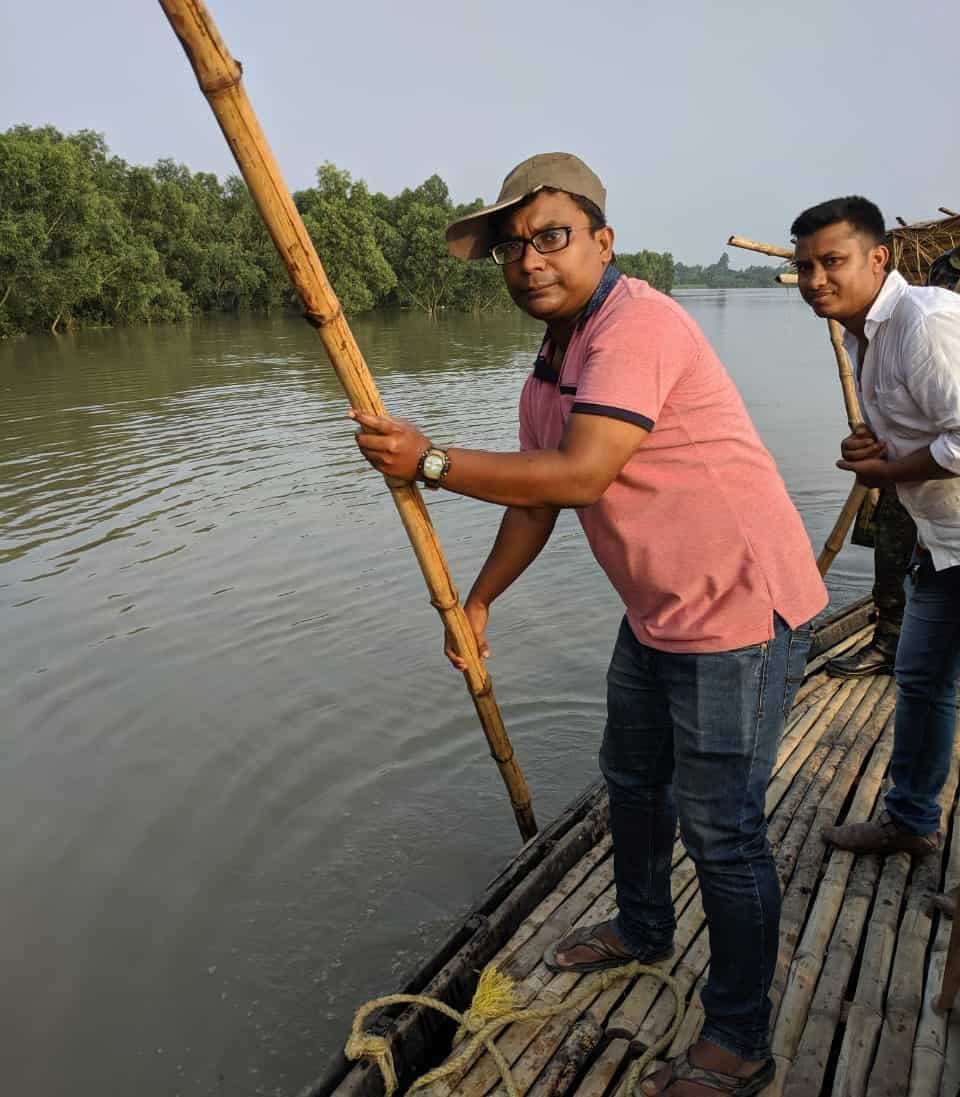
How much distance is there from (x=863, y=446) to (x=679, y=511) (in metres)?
1.24

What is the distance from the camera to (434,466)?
174 cm

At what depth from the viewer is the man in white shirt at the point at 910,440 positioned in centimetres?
234

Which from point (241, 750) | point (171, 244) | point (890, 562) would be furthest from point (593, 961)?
point (171, 244)

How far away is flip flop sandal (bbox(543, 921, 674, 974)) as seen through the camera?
242 centimetres

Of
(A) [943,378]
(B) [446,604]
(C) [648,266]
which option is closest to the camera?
(A) [943,378]

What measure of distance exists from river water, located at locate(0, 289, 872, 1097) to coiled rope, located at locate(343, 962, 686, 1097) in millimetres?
1204

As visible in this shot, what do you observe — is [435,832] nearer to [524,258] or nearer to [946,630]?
[946,630]

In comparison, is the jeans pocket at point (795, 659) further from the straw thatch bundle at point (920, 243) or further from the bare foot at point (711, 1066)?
the straw thatch bundle at point (920, 243)

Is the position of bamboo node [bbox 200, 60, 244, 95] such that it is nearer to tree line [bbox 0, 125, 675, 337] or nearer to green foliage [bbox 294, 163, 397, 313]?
tree line [bbox 0, 125, 675, 337]

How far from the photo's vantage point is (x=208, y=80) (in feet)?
5.63

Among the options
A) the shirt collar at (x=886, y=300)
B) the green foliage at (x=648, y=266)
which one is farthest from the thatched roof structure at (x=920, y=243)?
A: the green foliage at (x=648, y=266)

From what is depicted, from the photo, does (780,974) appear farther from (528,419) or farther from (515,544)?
(528,419)

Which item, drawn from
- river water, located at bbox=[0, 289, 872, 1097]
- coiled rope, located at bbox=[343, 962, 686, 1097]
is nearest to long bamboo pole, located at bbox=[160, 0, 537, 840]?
coiled rope, located at bbox=[343, 962, 686, 1097]

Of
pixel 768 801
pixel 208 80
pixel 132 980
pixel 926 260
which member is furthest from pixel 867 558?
pixel 208 80
